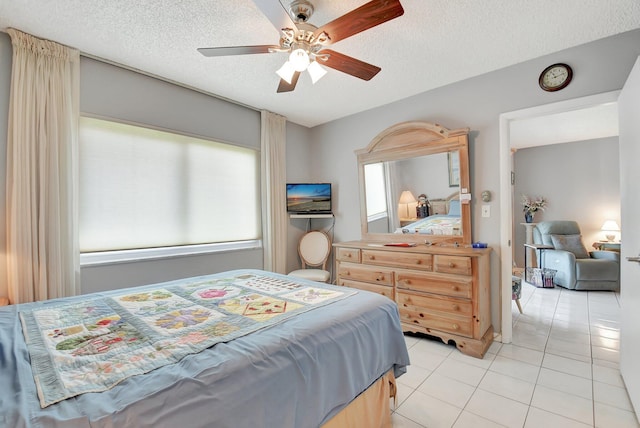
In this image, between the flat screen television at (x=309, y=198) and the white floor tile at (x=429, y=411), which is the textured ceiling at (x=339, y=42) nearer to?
the flat screen television at (x=309, y=198)

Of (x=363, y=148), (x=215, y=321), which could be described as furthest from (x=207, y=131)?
(x=215, y=321)

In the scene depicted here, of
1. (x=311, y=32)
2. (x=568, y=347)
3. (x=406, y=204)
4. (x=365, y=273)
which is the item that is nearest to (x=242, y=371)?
(x=311, y=32)

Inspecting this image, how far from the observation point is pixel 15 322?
1.29m

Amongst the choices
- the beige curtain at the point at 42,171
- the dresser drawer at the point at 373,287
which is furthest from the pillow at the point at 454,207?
the beige curtain at the point at 42,171

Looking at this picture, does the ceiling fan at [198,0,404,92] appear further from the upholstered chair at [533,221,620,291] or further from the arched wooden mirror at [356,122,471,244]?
the upholstered chair at [533,221,620,291]

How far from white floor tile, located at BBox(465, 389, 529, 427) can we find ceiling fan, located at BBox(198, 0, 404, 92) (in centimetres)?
226

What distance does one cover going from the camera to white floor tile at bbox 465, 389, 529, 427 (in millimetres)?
1655

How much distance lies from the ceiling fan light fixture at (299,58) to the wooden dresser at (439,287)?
1.84 metres

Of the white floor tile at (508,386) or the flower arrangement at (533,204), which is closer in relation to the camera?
the white floor tile at (508,386)

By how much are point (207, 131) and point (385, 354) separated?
9.20ft

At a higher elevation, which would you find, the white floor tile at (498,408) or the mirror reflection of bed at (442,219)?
the mirror reflection of bed at (442,219)

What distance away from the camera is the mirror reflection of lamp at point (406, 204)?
3.17m

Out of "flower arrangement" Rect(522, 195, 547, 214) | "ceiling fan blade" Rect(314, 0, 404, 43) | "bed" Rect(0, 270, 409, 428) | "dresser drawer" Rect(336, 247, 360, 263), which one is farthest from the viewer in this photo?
"flower arrangement" Rect(522, 195, 547, 214)

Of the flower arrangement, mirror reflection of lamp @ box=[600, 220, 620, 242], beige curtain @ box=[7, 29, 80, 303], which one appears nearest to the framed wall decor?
beige curtain @ box=[7, 29, 80, 303]
